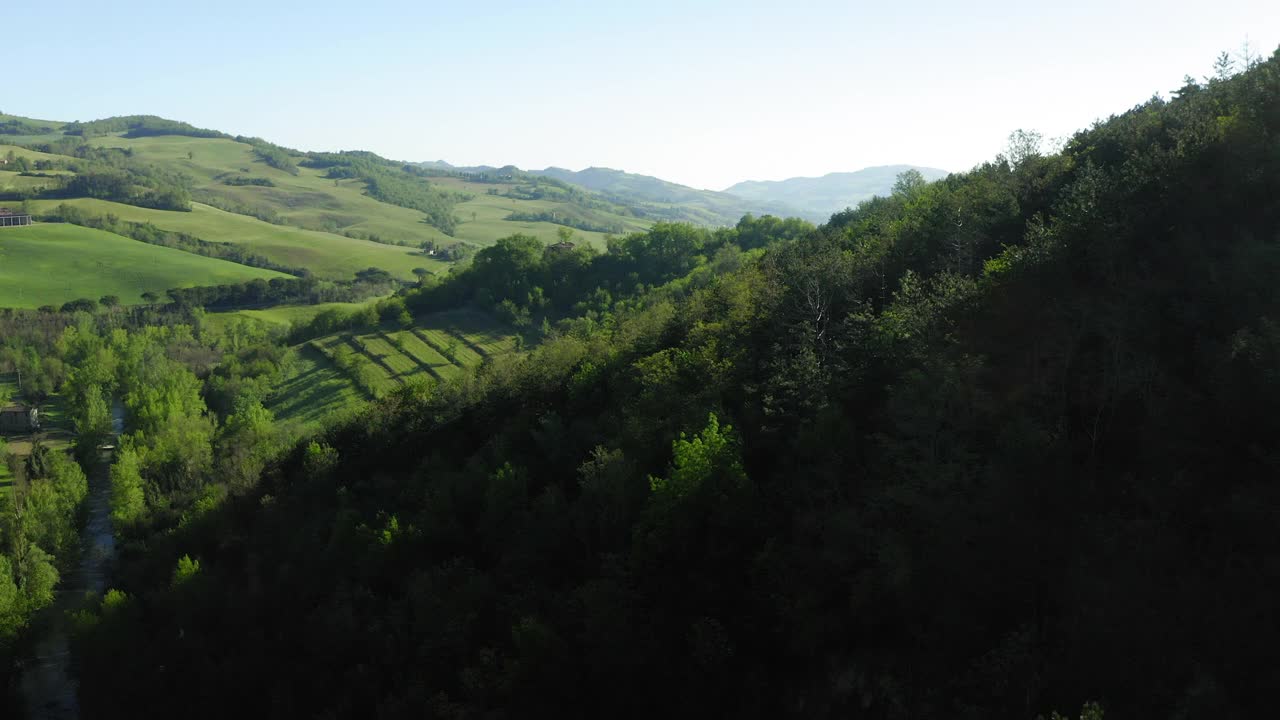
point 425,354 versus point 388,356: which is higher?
point 425,354

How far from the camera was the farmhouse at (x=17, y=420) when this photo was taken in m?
108

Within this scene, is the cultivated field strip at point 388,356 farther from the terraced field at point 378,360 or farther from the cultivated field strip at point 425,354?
the cultivated field strip at point 425,354

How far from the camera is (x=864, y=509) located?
32.6 meters

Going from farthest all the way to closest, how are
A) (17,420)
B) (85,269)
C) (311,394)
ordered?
(85,269) → (311,394) → (17,420)

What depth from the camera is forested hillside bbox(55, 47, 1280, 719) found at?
85.5 feet

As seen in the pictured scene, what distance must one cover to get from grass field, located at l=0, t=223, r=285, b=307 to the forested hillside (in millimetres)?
138529

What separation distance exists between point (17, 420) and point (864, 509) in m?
125

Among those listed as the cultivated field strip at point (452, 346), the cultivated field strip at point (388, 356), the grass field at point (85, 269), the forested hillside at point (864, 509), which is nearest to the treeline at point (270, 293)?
the grass field at point (85, 269)

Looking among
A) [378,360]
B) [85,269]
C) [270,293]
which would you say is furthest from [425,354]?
[85,269]

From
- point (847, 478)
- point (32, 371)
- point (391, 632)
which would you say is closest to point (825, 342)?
point (847, 478)

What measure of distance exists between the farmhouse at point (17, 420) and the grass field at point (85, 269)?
2543 inches

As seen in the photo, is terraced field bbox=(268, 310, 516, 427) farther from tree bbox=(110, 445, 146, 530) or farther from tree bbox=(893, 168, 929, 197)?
tree bbox=(893, 168, 929, 197)

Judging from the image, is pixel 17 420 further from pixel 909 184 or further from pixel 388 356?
pixel 909 184

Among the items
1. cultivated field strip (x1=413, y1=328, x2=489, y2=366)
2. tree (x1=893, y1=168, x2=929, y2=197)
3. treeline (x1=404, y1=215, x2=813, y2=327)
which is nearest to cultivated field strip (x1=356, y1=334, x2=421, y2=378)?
cultivated field strip (x1=413, y1=328, x2=489, y2=366)
